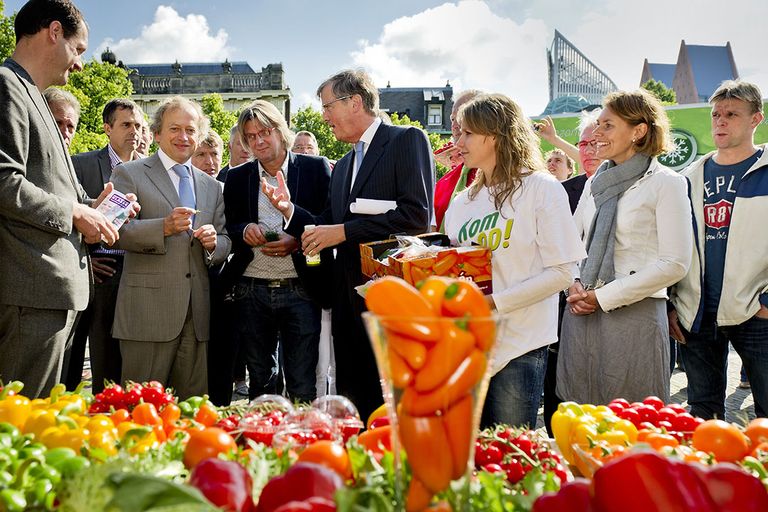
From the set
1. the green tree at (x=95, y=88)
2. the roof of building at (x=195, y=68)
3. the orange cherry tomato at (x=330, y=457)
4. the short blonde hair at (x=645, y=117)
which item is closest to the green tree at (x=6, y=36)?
the green tree at (x=95, y=88)

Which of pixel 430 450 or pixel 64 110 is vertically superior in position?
pixel 64 110

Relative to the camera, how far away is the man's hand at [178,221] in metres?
3.53

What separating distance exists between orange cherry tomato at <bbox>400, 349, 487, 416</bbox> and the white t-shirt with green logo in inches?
62.2

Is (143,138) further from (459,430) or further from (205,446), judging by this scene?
Answer: (459,430)

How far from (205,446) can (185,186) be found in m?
2.90

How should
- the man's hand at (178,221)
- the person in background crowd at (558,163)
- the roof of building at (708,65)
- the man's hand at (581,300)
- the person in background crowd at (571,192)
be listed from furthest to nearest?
the roof of building at (708,65) < the person in background crowd at (558,163) < the person in background crowd at (571,192) < the man's hand at (178,221) < the man's hand at (581,300)

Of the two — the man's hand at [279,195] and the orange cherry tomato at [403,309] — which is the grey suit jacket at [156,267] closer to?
the man's hand at [279,195]

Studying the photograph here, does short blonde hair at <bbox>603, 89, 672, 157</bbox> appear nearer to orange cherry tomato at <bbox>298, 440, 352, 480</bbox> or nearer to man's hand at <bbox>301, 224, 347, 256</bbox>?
man's hand at <bbox>301, 224, 347, 256</bbox>

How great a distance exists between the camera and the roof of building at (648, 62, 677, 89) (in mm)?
71250

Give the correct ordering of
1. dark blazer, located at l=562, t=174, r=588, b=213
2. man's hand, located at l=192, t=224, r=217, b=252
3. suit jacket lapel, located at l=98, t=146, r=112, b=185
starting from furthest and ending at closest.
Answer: dark blazer, located at l=562, t=174, r=588, b=213 → suit jacket lapel, located at l=98, t=146, r=112, b=185 → man's hand, located at l=192, t=224, r=217, b=252

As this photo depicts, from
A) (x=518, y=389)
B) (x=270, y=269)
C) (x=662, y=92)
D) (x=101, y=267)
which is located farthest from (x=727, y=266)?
(x=662, y=92)

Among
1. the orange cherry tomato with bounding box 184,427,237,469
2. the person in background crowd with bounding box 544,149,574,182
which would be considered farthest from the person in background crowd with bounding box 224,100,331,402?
the person in background crowd with bounding box 544,149,574,182

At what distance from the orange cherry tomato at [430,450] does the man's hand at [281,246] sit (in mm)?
2962

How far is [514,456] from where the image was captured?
159cm
